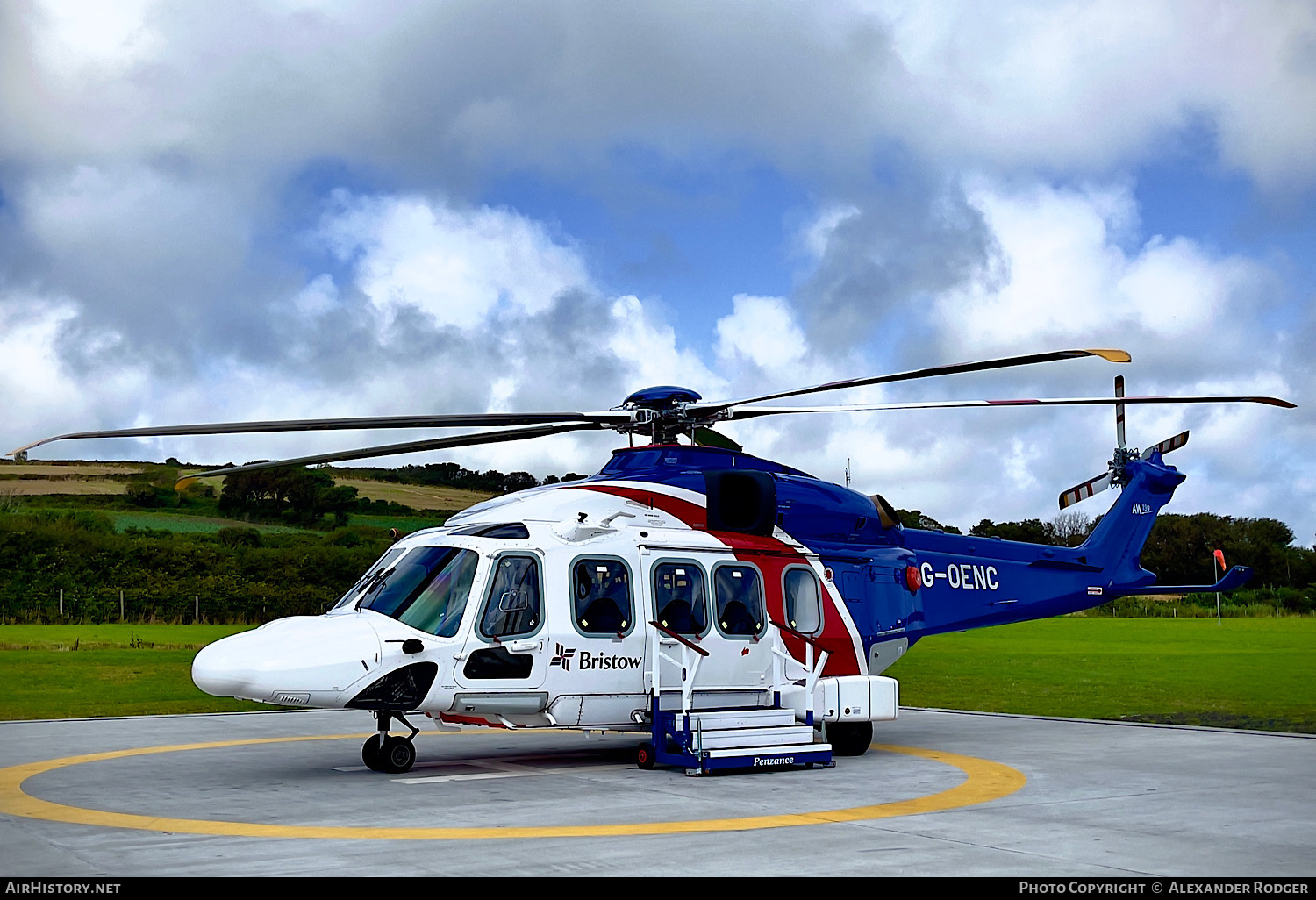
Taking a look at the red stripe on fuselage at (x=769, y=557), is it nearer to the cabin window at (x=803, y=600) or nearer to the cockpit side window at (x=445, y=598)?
the cabin window at (x=803, y=600)

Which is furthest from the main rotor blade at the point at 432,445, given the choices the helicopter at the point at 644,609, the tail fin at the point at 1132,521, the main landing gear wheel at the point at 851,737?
the tail fin at the point at 1132,521

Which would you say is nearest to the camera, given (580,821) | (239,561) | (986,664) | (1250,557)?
(580,821)

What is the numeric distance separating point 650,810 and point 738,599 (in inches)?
163

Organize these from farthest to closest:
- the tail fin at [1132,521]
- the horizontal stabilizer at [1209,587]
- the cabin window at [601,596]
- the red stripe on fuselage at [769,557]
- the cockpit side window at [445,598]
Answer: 1. the tail fin at [1132,521]
2. the horizontal stabilizer at [1209,587]
3. the red stripe on fuselage at [769,557]
4. the cabin window at [601,596]
5. the cockpit side window at [445,598]

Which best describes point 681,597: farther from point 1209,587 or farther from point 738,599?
point 1209,587

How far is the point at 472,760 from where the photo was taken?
14.3 meters

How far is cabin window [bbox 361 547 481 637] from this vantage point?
1221 centimetres

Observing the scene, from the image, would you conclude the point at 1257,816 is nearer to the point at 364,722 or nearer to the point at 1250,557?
the point at 364,722

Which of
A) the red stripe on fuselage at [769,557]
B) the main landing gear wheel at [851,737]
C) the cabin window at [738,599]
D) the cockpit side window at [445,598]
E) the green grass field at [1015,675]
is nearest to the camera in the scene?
the cockpit side window at [445,598]

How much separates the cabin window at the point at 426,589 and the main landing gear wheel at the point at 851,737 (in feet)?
17.4

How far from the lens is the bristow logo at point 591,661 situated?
41.4ft

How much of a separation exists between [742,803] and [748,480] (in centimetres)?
457

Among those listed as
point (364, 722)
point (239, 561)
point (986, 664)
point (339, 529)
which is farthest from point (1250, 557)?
point (364, 722)

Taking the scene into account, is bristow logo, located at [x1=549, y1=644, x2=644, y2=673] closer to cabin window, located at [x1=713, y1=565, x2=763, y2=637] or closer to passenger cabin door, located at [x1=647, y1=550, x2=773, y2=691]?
passenger cabin door, located at [x1=647, y1=550, x2=773, y2=691]
